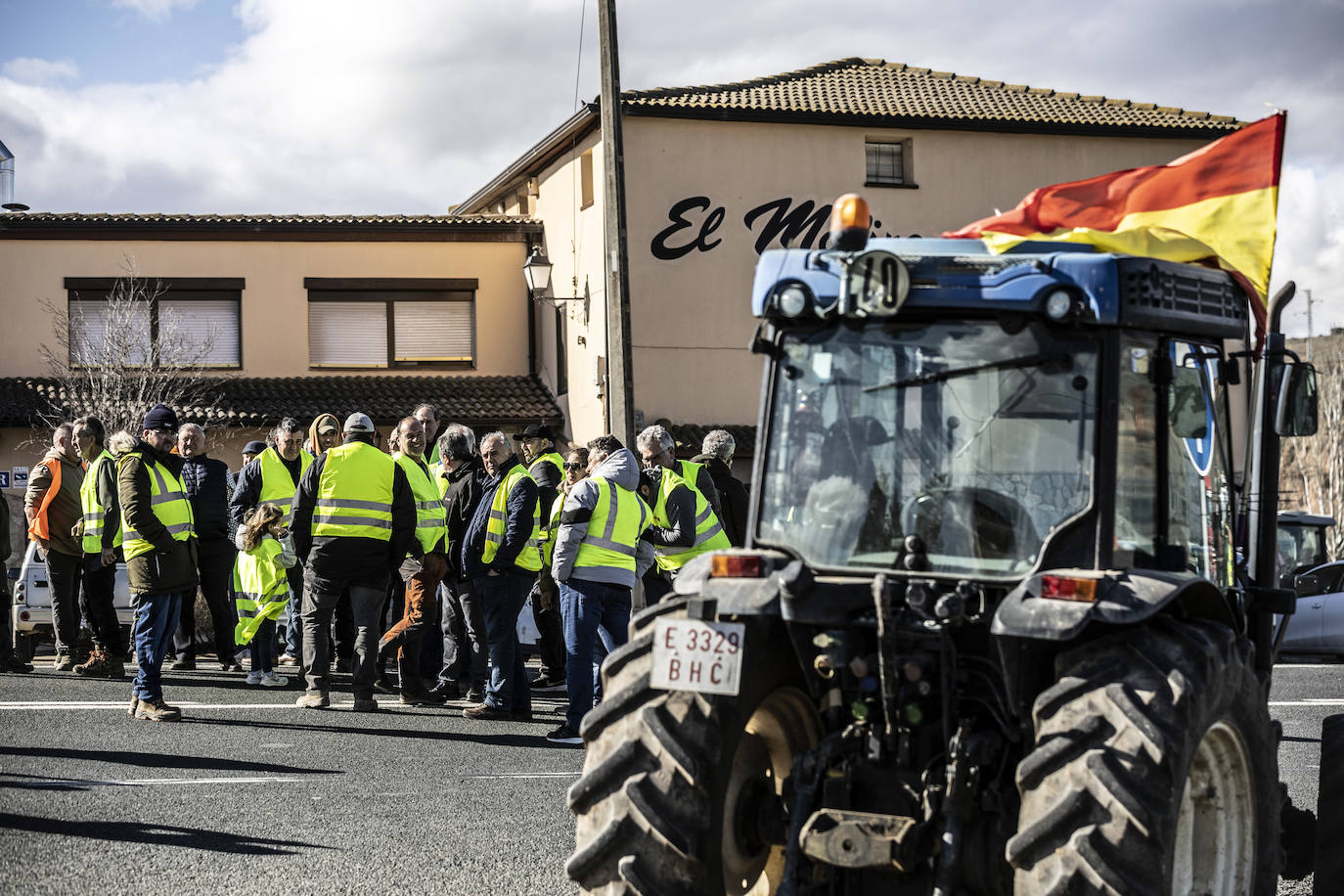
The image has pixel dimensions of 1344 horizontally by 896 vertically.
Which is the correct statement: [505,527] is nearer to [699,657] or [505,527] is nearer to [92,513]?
[92,513]

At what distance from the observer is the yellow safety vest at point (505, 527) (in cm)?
1077

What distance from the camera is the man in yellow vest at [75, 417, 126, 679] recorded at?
1226cm

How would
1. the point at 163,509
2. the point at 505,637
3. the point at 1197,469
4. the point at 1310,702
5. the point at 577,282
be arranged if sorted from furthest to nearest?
the point at 577,282 < the point at 1310,702 < the point at 505,637 < the point at 163,509 < the point at 1197,469

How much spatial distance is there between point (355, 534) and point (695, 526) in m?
2.28

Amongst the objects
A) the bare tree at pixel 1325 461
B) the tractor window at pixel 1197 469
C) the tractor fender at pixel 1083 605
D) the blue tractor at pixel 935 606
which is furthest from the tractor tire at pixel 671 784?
the bare tree at pixel 1325 461

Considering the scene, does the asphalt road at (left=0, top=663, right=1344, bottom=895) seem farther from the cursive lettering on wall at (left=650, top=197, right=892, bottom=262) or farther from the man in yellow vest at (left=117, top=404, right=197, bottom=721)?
the cursive lettering on wall at (left=650, top=197, right=892, bottom=262)

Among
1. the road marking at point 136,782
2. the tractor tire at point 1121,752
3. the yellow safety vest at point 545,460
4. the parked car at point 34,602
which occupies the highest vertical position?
the yellow safety vest at point 545,460

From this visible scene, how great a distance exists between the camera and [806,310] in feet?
16.8

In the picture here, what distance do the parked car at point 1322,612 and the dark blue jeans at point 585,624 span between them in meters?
9.87

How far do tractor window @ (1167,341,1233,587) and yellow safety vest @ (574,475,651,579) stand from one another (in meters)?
4.71

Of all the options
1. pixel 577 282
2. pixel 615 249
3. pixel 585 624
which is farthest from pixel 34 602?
pixel 577 282

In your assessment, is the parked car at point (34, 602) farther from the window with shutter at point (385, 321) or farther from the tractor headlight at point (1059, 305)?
the window with shutter at point (385, 321)

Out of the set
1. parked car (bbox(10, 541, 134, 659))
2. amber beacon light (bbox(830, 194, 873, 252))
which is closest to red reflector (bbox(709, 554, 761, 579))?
amber beacon light (bbox(830, 194, 873, 252))

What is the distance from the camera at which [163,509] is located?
10.6 metres
